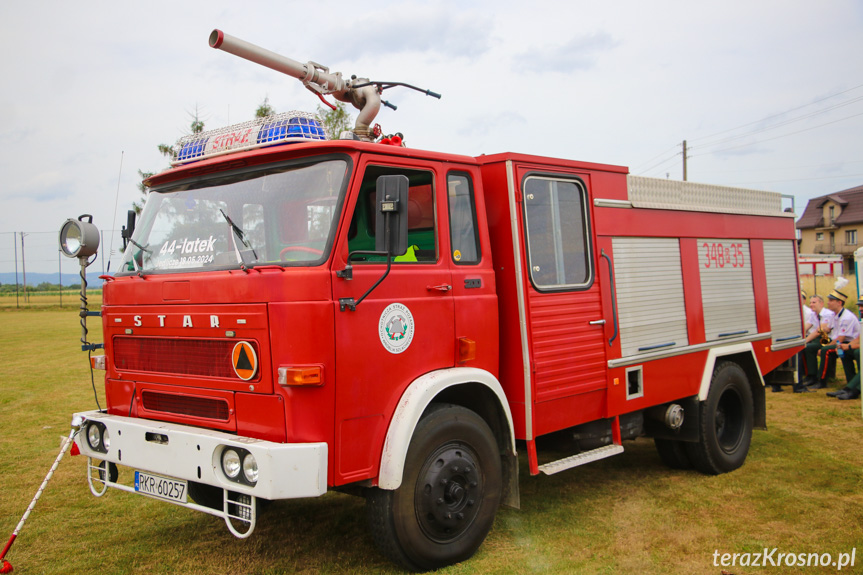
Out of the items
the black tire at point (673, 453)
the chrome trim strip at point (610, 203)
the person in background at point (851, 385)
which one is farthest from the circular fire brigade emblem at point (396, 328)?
the person in background at point (851, 385)

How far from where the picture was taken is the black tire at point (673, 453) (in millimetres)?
6766

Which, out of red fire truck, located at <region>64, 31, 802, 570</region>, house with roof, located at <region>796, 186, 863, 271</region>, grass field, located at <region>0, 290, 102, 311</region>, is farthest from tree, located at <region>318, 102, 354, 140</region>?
house with roof, located at <region>796, 186, 863, 271</region>

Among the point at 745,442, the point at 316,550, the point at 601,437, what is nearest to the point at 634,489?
the point at 601,437

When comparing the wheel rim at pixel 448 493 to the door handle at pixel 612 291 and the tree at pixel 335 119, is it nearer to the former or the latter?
the door handle at pixel 612 291

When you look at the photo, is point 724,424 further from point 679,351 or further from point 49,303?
point 49,303

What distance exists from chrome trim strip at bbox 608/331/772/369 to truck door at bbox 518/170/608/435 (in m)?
0.20

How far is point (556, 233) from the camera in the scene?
531cm

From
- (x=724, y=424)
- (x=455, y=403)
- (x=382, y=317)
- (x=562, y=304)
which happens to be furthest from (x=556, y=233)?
(x=724, y=424)

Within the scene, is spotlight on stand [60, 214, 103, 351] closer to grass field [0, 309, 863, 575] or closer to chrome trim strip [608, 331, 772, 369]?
grass field [0, 309, 863, 575]

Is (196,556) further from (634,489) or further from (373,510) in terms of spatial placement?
(634,489)

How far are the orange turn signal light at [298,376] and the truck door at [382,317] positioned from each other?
174mm

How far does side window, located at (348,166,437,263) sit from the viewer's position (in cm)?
406

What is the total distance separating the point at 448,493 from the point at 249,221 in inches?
82.4

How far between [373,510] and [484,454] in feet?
2.94
